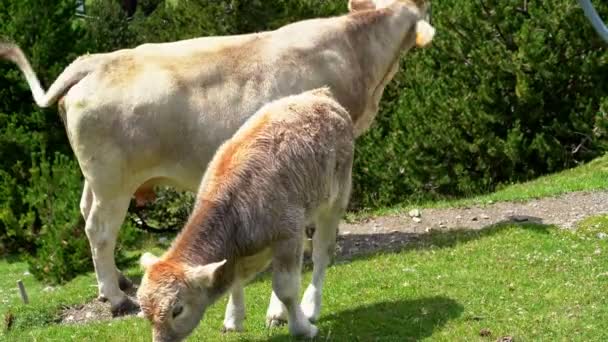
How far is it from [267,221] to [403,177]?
12.5 metres

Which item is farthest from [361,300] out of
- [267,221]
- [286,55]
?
[286,55]

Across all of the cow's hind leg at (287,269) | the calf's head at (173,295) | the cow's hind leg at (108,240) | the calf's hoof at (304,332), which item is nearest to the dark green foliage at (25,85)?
the cow's hind leg at (108,240)

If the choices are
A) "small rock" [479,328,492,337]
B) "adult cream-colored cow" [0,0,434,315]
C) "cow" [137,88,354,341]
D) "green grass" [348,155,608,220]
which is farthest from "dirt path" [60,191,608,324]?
"small rock" [479,328,492,337]

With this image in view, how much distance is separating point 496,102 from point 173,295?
12517 mm

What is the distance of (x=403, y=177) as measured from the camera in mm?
20156

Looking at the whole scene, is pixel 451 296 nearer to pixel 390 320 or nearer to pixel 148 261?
pixel 390 320

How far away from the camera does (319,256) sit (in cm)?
899

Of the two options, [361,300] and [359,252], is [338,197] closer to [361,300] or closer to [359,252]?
[361,300]

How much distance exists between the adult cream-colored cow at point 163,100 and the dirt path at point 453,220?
5.64 ft

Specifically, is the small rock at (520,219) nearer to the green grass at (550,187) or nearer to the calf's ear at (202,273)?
the green grass at (550,187)

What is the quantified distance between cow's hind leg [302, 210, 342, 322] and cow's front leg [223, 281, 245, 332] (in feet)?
1.75

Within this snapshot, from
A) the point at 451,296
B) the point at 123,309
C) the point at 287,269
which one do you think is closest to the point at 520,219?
the point at 451,296

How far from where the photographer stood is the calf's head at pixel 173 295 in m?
7.10

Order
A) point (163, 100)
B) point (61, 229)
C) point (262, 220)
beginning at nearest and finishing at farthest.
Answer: point (262, 220) → point (163, 100) → point (61, 229)
